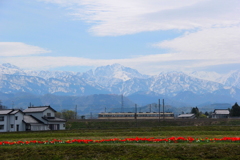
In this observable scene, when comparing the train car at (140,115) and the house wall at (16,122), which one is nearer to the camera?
the house wall at (16,122)

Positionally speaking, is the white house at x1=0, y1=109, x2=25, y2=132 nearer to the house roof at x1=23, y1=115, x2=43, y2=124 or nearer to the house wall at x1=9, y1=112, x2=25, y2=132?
the house wall at x1=9, y1=112, x2=25, y2=132

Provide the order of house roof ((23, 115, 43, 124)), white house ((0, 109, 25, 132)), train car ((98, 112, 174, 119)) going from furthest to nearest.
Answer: train car ((98, 112, 174, 119)) → house roof ((23, 115, 43, 124)) → white house ((0, 109, 25, 132))

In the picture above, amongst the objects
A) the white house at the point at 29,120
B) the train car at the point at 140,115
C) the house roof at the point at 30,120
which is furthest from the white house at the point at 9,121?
the train car at the point at 140,115

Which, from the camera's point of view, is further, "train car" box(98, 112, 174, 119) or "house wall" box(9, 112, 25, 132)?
"train car" box(98, 112, 174, 119)

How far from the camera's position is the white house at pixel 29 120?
8944cm

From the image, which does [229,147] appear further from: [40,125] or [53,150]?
[40,125]

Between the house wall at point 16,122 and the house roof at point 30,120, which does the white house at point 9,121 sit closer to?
the house wall at point 16,122

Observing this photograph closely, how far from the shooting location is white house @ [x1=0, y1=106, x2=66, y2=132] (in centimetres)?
8944

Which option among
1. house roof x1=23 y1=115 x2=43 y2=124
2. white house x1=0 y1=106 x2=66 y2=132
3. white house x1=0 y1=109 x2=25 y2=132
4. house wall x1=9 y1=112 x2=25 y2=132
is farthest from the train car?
white house x1=0 y1=109 x2=25 y2=132

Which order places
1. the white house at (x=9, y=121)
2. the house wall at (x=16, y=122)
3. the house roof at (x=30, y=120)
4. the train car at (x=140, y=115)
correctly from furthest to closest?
the train car at (x=140, y=115)
the house roof at (x=30, y=120)
the house wall at (x=16, y=122)
the white house at (x=9, y=121)

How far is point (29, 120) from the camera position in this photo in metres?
96.7

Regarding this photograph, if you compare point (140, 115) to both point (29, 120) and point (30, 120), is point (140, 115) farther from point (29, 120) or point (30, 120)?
point (29, 120)

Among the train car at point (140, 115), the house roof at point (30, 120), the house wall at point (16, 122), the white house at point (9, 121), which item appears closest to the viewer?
the white house at point (9, 121)

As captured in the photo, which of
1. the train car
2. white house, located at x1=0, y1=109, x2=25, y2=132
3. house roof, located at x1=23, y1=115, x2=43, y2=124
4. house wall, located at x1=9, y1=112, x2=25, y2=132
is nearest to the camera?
white house, located at x1=0, y1=109, x2=25, y2=132
